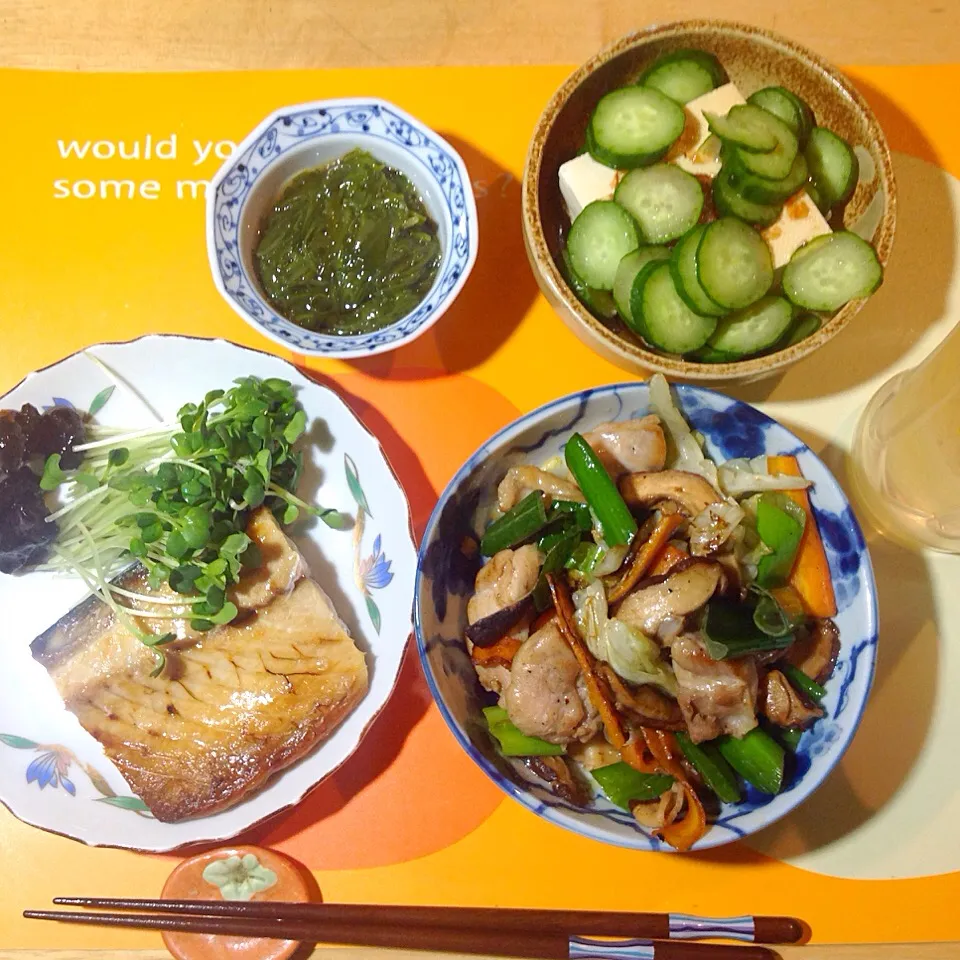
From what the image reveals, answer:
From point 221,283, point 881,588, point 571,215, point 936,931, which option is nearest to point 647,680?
point 881,588

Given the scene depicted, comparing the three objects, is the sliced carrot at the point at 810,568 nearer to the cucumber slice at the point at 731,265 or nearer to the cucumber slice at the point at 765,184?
the cucumber slice at the point at 731,265

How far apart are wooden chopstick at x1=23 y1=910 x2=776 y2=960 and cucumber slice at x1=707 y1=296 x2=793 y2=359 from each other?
55.6 inches

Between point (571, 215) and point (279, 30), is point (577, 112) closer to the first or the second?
point (571, 215)

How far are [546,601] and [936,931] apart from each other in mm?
1271

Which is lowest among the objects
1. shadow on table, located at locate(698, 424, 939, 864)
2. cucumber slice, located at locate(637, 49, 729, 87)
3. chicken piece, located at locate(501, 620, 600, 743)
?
shadow on table, located at locate(698, 424, 939, 864)

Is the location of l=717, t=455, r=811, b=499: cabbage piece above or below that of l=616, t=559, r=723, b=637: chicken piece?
above

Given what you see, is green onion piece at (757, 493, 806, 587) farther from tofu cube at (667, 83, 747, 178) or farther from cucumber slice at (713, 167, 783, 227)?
tofu cube at (667, 83, 747, 178)

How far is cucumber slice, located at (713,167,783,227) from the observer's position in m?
1.81

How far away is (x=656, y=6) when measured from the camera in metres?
2.29

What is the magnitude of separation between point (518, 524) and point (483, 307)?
30.4 inches

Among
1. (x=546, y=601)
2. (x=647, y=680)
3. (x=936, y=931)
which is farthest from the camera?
(x=936, y=931)

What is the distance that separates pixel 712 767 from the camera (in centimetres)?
165

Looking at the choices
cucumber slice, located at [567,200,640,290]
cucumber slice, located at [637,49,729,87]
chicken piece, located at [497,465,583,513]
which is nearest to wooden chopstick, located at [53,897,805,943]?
chicken piece, located at [497,465,583,513]

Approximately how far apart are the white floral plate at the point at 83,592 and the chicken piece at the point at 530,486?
0.34 metres
